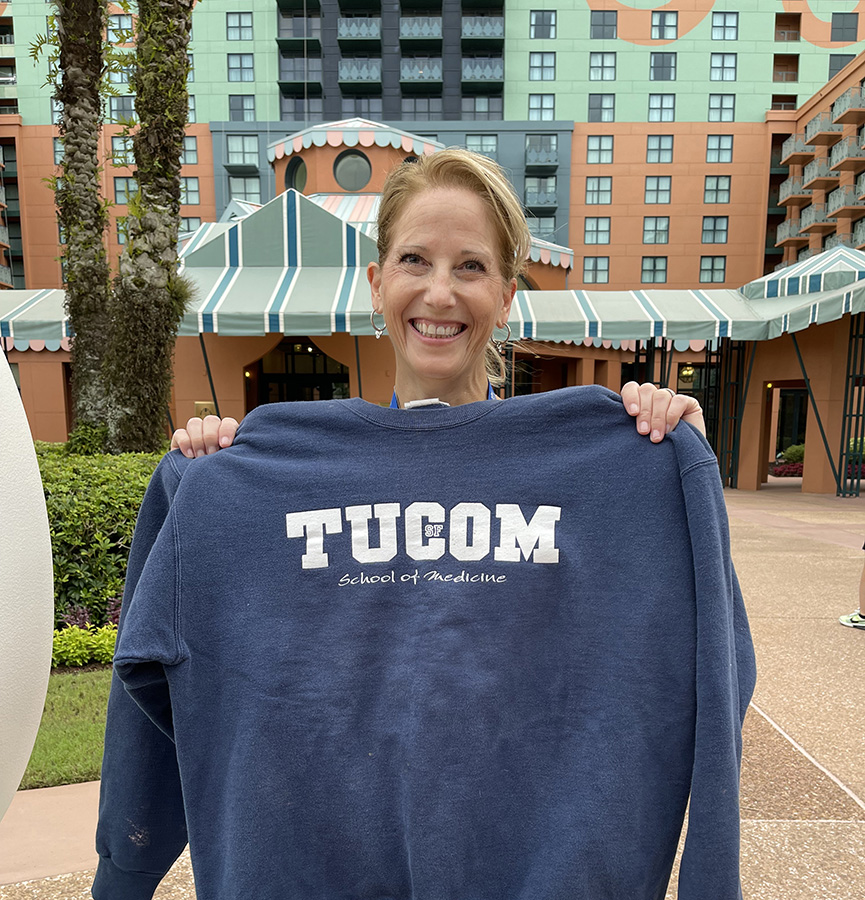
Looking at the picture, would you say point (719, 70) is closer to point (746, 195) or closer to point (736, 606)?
point (746, 195)

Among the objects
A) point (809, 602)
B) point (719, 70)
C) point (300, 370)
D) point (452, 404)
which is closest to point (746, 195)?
point (719, 70)

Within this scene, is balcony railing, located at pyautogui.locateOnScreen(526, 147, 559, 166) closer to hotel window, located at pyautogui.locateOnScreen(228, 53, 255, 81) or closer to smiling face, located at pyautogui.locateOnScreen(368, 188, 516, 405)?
hotel window, located at pyautogui.locateOnScreen(228, 53, 255, 81)

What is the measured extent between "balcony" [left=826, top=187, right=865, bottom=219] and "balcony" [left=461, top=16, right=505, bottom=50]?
20.9 meters

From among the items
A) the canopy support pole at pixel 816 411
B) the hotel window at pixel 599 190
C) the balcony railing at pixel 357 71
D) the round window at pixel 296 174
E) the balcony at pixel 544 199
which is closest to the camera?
the canopy support pole at pixel 816 411

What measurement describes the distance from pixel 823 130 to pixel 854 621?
37.2 metres

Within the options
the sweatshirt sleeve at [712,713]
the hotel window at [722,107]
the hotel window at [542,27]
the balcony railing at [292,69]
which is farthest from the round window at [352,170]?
the hotel window at [722,107]

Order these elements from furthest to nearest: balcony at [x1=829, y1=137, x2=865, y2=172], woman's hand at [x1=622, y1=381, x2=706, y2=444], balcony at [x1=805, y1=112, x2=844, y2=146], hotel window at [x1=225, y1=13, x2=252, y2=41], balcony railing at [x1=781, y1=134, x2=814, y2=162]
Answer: hotel window at [x1=225, y1=13, x2=252, y2=41], balcony railing at [x1=781, y1=134, x2=814, y2=162], balcony at [x1=805, y1=112, x2=844, y2=146], balcony at [x1=829, y1=137, x2=865, y2=172], woman's hand at [x1=622, y1=381, x2=706, y2=444]

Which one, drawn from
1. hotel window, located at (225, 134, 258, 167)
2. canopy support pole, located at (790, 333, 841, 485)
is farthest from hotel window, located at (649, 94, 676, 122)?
canopy support pole, located at (790, 333, 841, 485)

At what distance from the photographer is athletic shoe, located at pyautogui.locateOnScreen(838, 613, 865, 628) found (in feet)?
16.4

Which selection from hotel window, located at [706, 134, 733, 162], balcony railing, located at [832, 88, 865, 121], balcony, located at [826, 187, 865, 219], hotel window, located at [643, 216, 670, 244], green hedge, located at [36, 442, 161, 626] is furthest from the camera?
hotel window, located at [643, 216, 670, 244]

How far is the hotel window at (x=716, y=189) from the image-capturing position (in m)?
37.8

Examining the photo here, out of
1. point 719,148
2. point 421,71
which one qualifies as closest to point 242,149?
point 421,71

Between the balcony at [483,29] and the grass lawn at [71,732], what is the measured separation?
144 feet

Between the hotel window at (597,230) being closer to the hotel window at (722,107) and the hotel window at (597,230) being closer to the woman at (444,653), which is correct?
the hotel window at (722,107)
